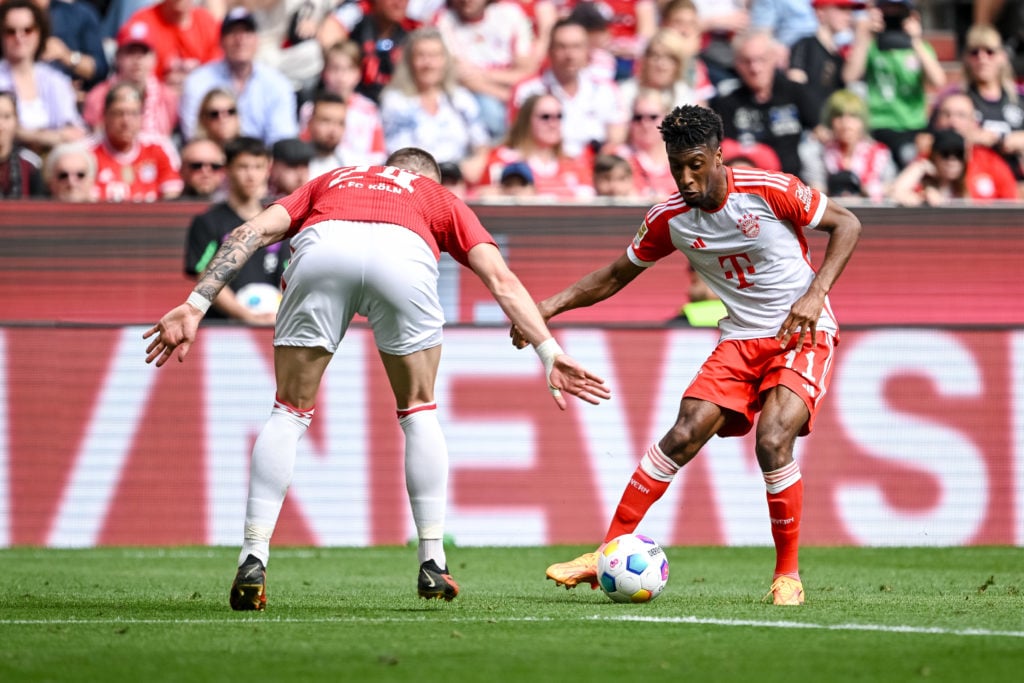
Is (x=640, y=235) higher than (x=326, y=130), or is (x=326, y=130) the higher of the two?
(x=640, y=235)

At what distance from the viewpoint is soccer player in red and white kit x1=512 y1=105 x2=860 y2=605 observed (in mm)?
7508

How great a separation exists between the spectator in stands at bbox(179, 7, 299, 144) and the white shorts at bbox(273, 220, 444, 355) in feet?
23.5

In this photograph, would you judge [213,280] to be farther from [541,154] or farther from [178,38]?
[178,38]

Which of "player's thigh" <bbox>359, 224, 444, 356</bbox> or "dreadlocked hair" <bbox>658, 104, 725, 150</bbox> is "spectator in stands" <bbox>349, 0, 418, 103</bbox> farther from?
"player's thigh" <bbox>359, 224, 444, 356</bbox>

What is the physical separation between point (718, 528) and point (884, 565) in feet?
5.50

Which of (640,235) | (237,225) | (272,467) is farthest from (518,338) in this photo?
(237,225)

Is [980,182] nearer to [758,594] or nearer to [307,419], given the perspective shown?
[758,594]

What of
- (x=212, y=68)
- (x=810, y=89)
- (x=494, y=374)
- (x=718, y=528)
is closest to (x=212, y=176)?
(x=212, y=68)

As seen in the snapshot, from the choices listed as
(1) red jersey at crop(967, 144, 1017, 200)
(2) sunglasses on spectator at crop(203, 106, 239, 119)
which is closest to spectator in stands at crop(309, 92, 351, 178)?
(2) sunglasses on spectator at crop(203, 106, 239, 119)

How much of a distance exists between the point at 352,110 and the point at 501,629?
8.32 meters

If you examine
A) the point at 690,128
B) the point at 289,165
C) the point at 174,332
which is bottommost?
the point at 289,165

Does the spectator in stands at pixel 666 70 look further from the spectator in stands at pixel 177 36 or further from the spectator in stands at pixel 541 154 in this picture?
the spectator in stands at pixel 177 36

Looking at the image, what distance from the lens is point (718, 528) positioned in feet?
39.3

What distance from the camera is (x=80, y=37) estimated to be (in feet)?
49.0
